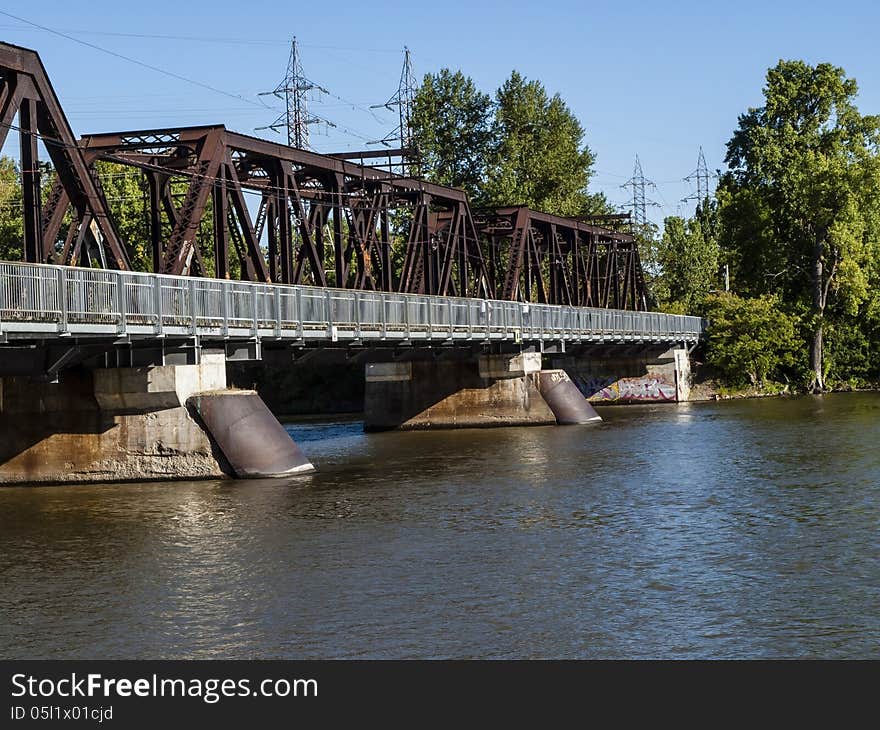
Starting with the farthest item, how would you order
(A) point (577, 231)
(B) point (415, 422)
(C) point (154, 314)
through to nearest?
1. (A) point (577, 231)
2. (B) point (415, 422)
3. (C) point (154, 314)

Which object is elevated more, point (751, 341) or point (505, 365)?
point (751, 341)

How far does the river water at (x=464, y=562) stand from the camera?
18.4m

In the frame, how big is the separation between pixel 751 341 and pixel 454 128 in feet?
129

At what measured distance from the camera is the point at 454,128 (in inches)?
4424

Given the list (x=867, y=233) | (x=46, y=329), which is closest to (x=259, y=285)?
(x=46, y=329)

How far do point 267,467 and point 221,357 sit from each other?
150 inches

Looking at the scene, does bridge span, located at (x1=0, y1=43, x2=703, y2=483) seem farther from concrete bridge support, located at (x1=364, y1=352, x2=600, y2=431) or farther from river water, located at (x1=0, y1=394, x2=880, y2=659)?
river water, located at (x1=0, y1=394, x2=880, y2=659)

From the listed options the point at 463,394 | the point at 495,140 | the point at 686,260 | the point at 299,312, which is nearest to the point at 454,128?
the point at 495,140

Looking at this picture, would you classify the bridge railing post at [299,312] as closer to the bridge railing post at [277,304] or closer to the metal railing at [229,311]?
the metal railing at [229,311]

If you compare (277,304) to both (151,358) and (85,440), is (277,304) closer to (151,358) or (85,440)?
(151,358)

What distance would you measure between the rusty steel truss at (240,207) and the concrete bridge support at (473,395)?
445 cm

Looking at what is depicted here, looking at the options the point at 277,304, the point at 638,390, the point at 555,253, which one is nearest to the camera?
the point at 277,304
